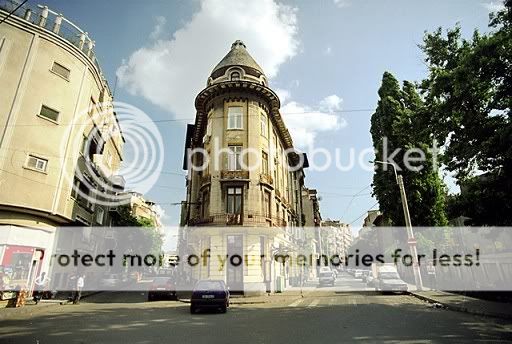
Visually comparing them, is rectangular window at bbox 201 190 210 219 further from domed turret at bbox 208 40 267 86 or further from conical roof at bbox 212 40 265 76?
conical roof at bbox 212 40 265 76

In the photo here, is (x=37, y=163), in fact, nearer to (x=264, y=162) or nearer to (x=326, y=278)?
(x=264, y=162)

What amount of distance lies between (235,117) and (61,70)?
13.2 meters

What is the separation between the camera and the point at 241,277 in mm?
22297

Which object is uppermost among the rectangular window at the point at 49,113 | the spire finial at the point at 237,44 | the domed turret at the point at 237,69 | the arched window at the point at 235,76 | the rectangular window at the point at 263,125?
the spire finial at the point at 237,44

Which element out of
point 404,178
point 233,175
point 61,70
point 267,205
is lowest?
point 267,205

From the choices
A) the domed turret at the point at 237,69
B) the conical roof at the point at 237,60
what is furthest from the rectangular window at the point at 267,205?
the conical roof at the point at 237,60

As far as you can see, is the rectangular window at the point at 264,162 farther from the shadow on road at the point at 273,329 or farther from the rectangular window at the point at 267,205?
the shadow on road at the point at 273,329

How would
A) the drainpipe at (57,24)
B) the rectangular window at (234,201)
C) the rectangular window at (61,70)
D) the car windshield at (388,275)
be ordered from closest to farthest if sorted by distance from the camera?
the rectangular window at (61,70), the drainpipe at (57,24), the car windshield at (388,275), the rectangular window at (234,201)

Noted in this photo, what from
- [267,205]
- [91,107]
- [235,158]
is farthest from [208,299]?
[91,107]

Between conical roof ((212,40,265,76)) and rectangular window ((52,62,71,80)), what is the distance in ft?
39.7

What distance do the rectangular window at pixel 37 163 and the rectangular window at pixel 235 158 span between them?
12680 mm

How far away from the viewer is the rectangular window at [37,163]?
776 inches

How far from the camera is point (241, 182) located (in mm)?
24188

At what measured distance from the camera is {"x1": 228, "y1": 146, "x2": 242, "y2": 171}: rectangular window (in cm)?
2495
